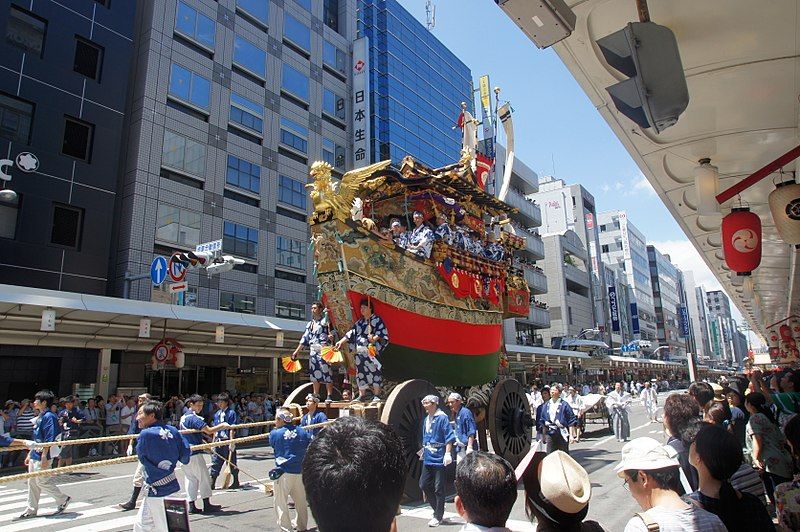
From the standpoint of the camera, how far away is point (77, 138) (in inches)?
700

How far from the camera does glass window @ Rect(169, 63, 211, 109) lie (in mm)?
21266

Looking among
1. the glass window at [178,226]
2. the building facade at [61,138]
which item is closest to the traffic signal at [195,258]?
the glass window at [178,226]

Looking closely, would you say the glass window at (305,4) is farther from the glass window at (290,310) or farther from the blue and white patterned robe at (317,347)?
the blue and white patterned robe at (317,347)

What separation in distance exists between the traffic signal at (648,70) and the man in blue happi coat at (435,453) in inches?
157

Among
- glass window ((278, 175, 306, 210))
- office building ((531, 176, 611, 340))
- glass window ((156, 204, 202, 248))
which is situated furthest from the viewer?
office building ((531, 176, 611, 340))

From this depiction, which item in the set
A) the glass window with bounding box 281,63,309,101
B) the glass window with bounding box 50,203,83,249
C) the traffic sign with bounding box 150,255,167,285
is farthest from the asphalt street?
the glass window with bounding box 281,63,309,101

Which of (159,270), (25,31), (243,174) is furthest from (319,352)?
(243,174)

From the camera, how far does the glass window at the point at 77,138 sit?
57.5 feet

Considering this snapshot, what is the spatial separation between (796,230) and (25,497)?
11.3 m

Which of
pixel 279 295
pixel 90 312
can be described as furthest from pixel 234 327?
pixel 279 295

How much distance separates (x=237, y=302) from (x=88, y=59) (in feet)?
33.5

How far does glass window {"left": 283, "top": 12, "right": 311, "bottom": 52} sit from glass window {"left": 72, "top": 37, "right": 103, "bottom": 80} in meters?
10.2

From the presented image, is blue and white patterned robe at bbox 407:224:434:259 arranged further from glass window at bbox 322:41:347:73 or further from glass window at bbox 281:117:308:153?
glass window at bbox 322:41:347:73

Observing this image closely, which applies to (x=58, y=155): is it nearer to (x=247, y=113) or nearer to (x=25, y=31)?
(x=25, y=31)
